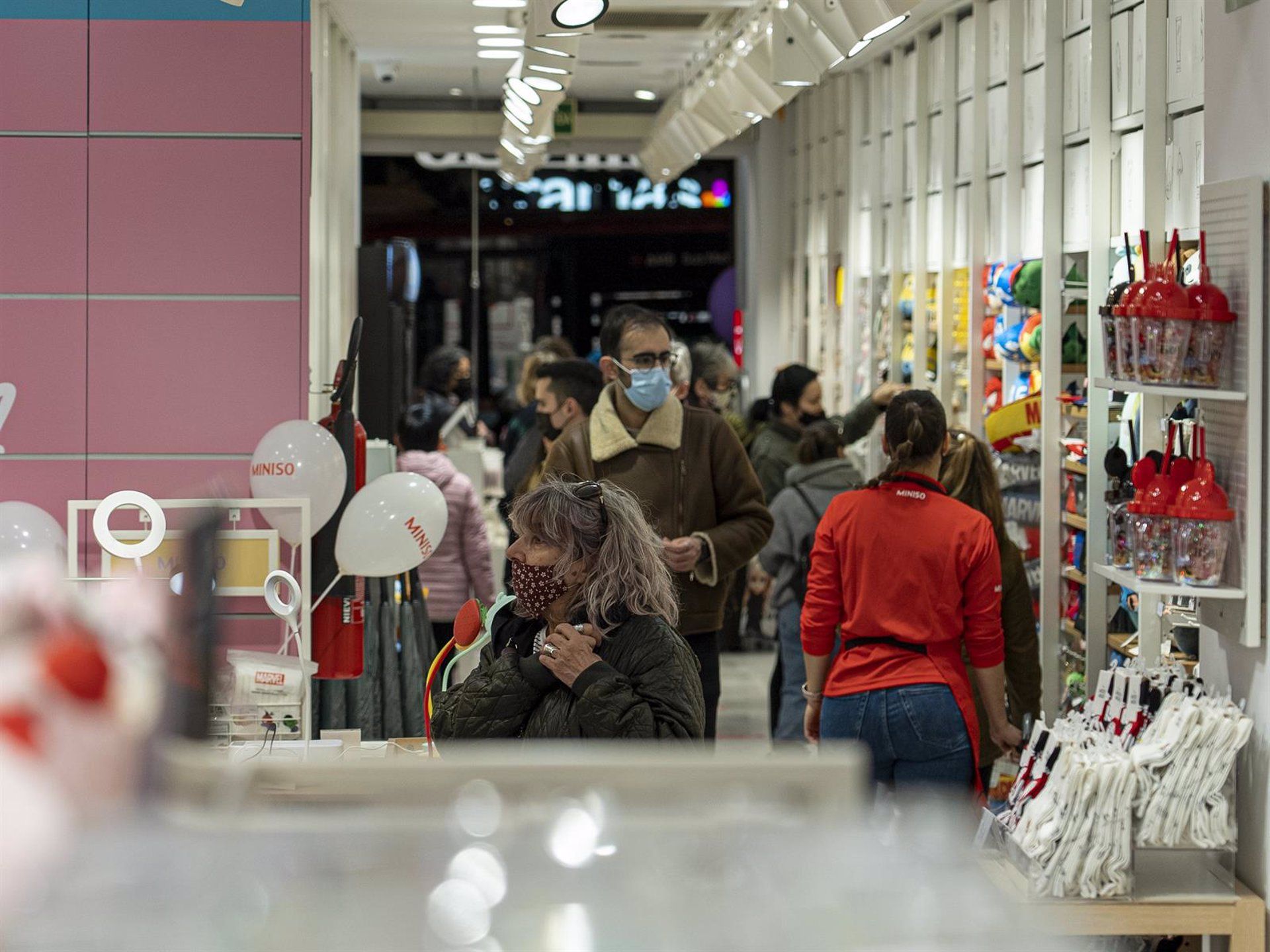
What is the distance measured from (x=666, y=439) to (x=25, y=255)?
228 centimetres

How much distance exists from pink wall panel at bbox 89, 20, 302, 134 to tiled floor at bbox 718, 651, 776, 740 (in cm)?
405

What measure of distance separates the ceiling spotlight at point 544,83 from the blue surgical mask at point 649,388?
2.45m

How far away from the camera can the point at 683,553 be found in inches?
175

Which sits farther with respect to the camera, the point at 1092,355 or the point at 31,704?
the point at 1092,355

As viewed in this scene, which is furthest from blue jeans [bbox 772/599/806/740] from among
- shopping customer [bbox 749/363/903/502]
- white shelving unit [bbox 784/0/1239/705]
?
shopping customer [bbox 749/363/903/502]

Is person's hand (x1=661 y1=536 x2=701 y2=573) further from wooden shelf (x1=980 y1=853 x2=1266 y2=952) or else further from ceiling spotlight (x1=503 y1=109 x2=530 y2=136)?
ceiling spotlight (x1=503 y1=109 x2=530 y2=136)

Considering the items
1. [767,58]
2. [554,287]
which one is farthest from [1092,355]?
[554,287]

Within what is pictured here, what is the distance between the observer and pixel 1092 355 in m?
5.76

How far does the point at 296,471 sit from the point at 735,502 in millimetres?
1312

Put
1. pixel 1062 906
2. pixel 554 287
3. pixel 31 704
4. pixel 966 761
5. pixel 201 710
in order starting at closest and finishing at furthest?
pixel 31 704 < pixel 201 710 < pixel 1062 906 < pixel 966 761 < pixel 554 287

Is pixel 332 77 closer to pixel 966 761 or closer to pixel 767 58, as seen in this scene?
pixel 767 58

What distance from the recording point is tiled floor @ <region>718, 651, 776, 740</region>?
26.6 ft

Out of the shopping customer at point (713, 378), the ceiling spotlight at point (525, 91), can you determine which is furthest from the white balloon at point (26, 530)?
the shopping customer at point (713, 378)

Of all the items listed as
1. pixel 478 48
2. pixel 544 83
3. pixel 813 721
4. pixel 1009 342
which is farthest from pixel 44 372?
pixel 478 48
